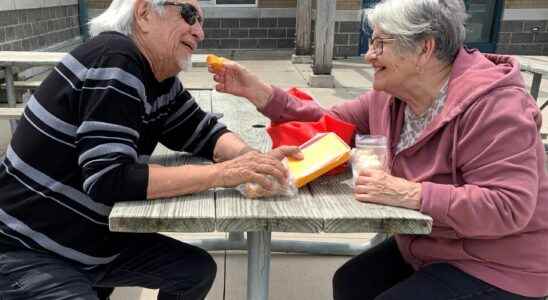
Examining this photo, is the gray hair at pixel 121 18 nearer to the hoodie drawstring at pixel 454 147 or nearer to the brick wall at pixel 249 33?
the hoodie drawstring at pixel 454 147

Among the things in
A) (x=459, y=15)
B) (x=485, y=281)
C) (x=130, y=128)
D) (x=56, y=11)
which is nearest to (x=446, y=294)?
(x=485, y=281)

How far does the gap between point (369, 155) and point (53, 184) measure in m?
1.01

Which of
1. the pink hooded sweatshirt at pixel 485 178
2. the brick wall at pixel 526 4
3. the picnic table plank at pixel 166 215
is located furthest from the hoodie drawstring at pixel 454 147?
the brick wall at pixel 526 4

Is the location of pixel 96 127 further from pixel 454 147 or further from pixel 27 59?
pixel 27 59

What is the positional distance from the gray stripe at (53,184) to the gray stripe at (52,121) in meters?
0.16

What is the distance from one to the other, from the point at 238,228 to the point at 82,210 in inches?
22.4

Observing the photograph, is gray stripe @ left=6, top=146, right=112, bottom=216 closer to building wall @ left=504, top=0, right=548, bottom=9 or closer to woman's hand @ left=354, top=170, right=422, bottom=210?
woman's hand @ left=354, top=170, right=422, bottom=210

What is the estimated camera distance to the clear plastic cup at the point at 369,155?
163cm

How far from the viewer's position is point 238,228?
1.38 m

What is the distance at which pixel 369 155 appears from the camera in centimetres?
170

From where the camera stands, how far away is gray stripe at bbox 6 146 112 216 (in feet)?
5.24

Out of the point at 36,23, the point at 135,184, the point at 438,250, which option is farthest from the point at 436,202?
the point at 36,23

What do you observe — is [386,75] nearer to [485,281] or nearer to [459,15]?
[459,15]

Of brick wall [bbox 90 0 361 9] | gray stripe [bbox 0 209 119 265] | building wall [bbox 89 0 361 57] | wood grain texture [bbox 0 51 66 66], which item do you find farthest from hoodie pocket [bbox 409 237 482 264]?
building wall [bbox 89 0 361 57]
